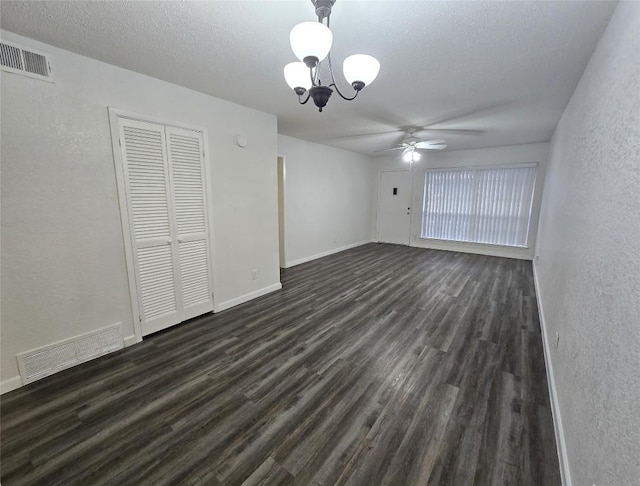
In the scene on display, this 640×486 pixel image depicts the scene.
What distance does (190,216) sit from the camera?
2908mm

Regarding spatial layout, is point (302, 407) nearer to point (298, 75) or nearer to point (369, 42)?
point (298, 75)

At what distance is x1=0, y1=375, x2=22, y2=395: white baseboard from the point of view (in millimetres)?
1937

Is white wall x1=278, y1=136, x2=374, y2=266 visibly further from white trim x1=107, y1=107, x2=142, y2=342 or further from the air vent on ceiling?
the air vent on ceiling

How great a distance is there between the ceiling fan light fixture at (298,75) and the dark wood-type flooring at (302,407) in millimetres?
2151

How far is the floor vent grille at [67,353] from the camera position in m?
2.04

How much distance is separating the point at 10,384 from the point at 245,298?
210 centimetres

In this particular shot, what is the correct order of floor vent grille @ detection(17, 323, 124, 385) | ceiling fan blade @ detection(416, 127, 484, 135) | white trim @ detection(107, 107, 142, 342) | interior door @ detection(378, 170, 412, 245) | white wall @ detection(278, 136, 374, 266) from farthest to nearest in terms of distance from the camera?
1. interior door @ detection(378, 170, 412, 245)
2. white wall @ detection(278, 136, 374, 266)
3. ceiling fan blade @ detection(416, 127, 484, 135)
4. white trim @ detection(107, 107, 142, 342)
5. floor vent grille @ detection(17, 323, 124, 385)

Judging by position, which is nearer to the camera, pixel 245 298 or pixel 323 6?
pixel 323 6

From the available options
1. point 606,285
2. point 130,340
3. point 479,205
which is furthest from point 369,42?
point 479,205

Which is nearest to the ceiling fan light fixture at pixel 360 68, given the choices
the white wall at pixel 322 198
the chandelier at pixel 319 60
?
the chandelier at pixel 319 60

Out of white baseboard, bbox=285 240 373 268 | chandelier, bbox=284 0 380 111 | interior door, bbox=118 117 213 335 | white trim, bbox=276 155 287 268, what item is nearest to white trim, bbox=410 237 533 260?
white baseboard, bbox=285 240 373 268

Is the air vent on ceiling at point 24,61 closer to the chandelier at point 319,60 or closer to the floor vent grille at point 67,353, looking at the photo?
the chandelier at point 319,60

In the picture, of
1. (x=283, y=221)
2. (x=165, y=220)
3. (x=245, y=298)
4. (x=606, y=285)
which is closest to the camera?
(x=606, y=285)

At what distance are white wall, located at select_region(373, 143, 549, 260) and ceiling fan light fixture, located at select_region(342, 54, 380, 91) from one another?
5545mm
